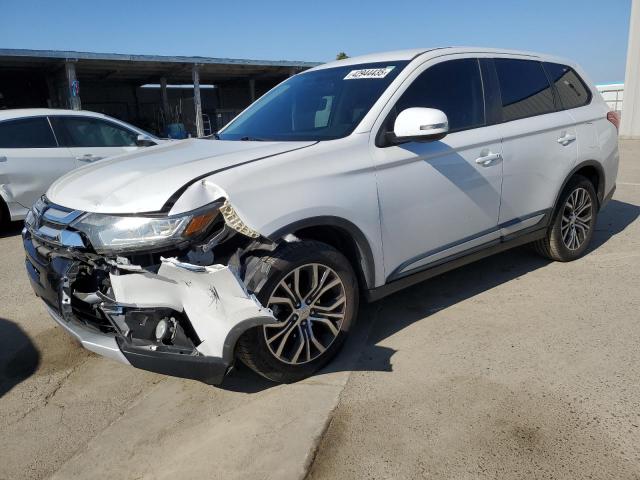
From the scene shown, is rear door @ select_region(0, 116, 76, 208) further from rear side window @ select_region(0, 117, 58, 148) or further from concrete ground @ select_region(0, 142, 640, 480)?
concrete ground @ select_region(0, 142, 640, 480)

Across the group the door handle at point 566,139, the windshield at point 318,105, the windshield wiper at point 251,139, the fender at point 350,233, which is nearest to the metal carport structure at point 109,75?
the windshield at point 318,105

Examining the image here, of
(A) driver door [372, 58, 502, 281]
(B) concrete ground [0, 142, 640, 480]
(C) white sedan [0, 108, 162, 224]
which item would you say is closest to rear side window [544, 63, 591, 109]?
(A) driver door [372, 58, 502, 281]

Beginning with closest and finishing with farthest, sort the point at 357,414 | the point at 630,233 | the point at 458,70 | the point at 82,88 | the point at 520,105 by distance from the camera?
1. the point at 357,414
2. the point at 458,70
3. the point at 520,105
4. the point at 630,233
5. the point at 82,88

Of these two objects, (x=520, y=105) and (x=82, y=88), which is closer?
(x=520, y=105)

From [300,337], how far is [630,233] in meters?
4.49

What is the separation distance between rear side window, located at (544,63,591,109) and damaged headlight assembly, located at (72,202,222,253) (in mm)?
3386

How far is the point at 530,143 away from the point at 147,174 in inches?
111

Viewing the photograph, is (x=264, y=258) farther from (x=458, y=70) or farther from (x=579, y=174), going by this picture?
(x=579, y=174)

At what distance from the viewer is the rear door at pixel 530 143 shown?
3801 mm

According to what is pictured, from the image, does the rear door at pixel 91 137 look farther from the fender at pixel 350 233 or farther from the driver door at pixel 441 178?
the fender at pixel 350 233

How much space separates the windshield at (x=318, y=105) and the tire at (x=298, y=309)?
0.80 meters

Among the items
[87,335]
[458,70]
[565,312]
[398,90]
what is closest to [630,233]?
[565,312]

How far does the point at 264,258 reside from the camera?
8.42 ft

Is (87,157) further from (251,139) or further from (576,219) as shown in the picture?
(576,219)
